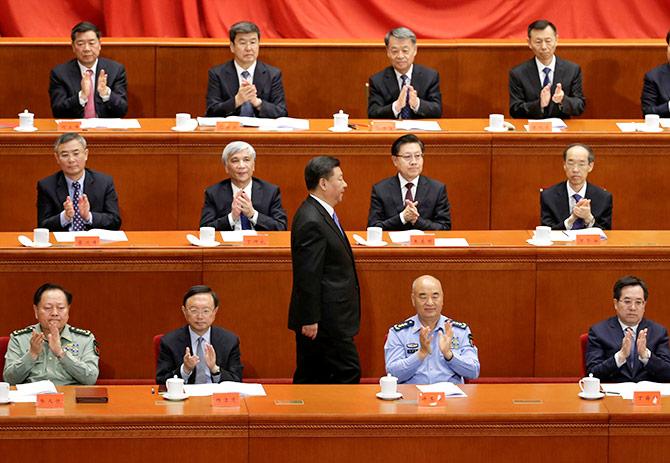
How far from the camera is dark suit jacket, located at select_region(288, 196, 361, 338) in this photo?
5367 mm

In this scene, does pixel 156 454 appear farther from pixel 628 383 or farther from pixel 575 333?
pixel 575 333

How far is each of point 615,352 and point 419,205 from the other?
1378 millimetres

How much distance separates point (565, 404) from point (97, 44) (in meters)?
3.77

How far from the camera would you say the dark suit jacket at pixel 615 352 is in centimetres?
540

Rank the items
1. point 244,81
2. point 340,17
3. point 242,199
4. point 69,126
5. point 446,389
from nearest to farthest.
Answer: point 446,389, point 242,199, point 69,126, point 244,81, point 340,17

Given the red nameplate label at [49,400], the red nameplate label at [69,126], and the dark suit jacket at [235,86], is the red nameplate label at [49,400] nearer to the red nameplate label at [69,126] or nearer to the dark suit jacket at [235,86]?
the red nameplate label at [69,126]

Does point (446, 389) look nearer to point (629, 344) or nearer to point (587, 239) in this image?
point (629, 344)

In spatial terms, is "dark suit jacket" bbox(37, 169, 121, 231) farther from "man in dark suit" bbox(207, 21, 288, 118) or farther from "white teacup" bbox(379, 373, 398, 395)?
"white teacup" bbox(379, 373, 398, 395)

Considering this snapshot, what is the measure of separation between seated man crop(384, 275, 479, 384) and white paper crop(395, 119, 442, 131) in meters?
1.74

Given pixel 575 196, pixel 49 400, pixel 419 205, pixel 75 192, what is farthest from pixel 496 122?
pixel 49 400

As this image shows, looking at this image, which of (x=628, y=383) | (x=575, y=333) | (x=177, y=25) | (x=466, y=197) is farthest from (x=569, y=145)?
(x=177, y=25)

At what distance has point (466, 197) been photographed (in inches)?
275

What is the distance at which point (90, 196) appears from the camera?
6.42 metres

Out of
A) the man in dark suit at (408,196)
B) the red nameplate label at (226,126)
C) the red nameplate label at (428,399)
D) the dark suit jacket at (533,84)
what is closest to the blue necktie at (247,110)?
the red nameplate label at (226,126)
